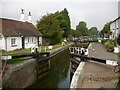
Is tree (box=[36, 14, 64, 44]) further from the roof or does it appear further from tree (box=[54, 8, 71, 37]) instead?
tree (box=[54, 8, 71, 37])

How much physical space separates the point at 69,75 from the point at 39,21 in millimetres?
19134

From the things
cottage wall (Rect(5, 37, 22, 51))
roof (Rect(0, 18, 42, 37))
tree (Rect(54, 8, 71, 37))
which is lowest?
cottage wall (Rect(5, 37, 22, 51))

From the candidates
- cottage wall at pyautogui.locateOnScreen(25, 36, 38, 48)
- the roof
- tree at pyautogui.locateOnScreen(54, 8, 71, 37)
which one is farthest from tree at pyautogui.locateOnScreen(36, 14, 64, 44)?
tree at pyautogui.locateOnScreen(54, 8, 71, 37)

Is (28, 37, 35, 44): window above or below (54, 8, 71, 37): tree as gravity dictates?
→ below

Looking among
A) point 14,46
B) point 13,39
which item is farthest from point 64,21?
point 14,46

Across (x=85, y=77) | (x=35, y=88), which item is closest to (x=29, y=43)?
(x=35, y=88)

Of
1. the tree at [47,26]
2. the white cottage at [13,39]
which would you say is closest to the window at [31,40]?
the white cottage at [13,39]

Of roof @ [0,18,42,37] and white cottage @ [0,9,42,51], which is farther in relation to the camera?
roof @ [0,18,42,37]

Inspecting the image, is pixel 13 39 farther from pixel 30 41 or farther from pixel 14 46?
pixel 30 41

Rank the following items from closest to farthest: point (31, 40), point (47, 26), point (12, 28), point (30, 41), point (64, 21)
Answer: point (12, 28), point (30, 41), point (31, 40), point (47, 26), point (64, 21)

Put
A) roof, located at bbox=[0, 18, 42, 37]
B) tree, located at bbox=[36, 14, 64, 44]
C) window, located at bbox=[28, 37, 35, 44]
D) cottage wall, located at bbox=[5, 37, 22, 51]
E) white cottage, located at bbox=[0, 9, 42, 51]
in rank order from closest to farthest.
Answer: white cottage, located at bbox=[0, 9, 42, 51] < cottage wall, located at bbox=[5, 37, 22, 51] < roof, located at bbox=[0, 18, 42, 37] < window, located at bbox=[28, 37, 35, 44] < tree, located at bbox=[36, 14, 64, 44]

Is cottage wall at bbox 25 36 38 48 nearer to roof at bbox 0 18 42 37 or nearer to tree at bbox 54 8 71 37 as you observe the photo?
roof at bbox 0 18 42 37

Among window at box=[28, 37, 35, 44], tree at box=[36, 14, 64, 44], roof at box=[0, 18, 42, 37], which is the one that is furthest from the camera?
tree at box=[36, 14, 64, 44]

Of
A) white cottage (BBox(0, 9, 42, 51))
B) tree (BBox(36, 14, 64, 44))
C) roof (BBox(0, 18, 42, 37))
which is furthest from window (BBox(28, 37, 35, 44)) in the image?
tree (BBox(36, 14, 64, 44))
